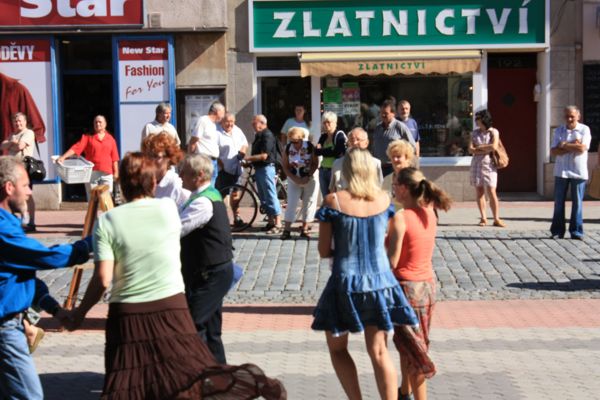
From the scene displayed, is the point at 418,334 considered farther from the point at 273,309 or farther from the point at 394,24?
the point at 394,24

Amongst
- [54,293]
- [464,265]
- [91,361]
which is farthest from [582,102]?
[91,361]

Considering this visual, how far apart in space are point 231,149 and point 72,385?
7522mm

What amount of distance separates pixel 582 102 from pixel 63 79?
8.97 metres

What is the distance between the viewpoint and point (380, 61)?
59.7 ft

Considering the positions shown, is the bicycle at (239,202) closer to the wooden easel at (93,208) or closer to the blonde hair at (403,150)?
the wooden easel at (93,208)

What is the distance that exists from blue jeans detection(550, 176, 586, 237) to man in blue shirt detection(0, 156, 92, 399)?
961cm

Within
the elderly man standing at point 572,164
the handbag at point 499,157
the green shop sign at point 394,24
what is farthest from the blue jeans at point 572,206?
the green shop sign at point 394,24

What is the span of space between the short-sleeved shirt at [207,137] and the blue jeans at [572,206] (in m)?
4.64

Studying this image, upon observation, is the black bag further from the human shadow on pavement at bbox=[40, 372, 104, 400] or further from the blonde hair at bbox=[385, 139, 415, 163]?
the blonde hair at bbox=[385, 139, 415, 163]

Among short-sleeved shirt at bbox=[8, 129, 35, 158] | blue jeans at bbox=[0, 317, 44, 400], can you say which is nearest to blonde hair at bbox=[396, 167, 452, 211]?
blue jeans at bbox=[0, 317, 44, 400]

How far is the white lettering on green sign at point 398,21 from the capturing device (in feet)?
60.1

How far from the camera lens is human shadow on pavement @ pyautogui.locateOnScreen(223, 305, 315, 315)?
34.3 ft

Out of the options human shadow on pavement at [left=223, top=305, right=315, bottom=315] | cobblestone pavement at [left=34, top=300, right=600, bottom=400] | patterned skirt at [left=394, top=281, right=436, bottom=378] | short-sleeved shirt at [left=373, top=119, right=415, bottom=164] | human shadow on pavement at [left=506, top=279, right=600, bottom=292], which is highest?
short-sleeved shirt at [left=373, top=119, right=415, bottom=164]

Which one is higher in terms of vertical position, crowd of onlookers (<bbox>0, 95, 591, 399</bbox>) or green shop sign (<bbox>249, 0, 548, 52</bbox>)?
green shop sign (<bbox>249, 0, 548, 52</bbox>)
